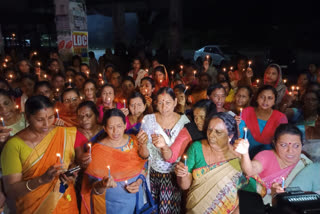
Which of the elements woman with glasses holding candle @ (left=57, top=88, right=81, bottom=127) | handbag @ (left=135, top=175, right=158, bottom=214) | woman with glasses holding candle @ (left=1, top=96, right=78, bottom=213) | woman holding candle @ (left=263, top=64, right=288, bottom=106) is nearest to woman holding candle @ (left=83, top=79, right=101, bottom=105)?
woman with glasses holding candle @ (left=57, top=88, right=81, bottom=127)

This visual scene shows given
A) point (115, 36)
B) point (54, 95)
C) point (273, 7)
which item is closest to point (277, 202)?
point (54, 95)

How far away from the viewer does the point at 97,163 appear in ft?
8.94

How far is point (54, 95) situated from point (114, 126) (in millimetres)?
2574

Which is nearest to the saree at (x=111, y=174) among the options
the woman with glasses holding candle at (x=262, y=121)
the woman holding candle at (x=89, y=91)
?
the woman with glasses holding candle at (x=262, y=121)

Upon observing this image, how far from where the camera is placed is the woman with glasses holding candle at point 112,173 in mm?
2723

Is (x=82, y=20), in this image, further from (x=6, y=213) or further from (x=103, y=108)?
(x=6, y=213)

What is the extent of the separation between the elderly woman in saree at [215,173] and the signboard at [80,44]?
243 inches

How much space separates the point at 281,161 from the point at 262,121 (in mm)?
998

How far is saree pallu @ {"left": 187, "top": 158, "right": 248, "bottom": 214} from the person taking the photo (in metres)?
2.46

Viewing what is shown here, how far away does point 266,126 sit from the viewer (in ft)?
11.0

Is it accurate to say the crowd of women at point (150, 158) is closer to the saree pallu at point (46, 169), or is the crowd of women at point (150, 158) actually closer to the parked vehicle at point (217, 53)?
the saree pallu at point (46, 169)

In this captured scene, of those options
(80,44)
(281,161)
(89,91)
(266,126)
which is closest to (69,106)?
(89,91)

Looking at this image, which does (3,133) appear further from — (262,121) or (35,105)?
(262,121)

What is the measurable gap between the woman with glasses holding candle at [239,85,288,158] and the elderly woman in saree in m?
0.90
